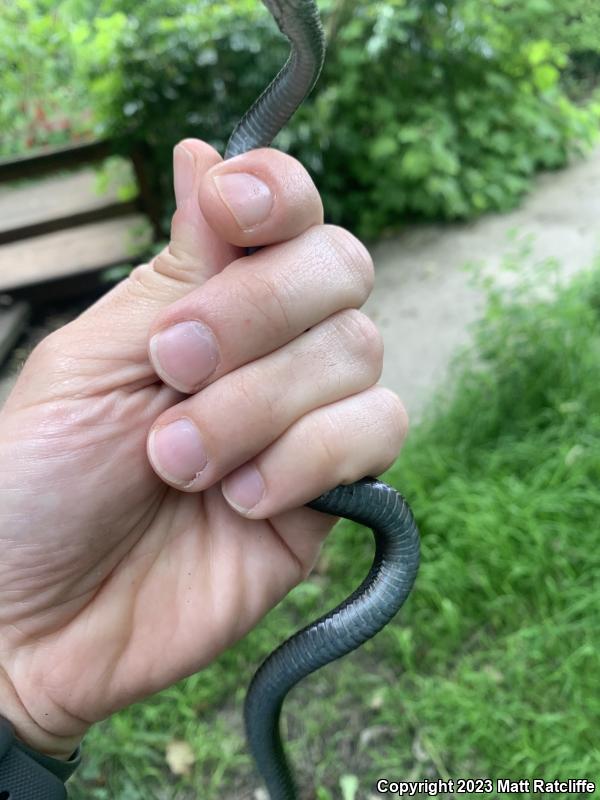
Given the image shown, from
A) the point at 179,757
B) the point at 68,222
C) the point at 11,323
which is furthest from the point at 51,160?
the point at 179,757

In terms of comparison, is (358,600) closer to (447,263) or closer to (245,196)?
(245,196)

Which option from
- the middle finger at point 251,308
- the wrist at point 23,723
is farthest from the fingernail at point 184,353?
the wrist at point 23,723

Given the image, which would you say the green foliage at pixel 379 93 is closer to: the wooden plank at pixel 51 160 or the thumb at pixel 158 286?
the wooden plank at pixel 51 160

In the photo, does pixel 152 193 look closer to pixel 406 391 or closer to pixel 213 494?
pixel 406 391

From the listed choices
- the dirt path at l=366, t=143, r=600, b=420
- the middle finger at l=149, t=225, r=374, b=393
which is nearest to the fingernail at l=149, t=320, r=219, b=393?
the middle finger at l=149, t=225, r=374, b=393

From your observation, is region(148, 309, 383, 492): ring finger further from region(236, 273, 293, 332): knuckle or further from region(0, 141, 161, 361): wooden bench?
region(0, 141, 161, 361): wooden bench

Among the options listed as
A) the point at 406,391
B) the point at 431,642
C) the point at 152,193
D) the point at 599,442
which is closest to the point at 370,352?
the point at 431,642
